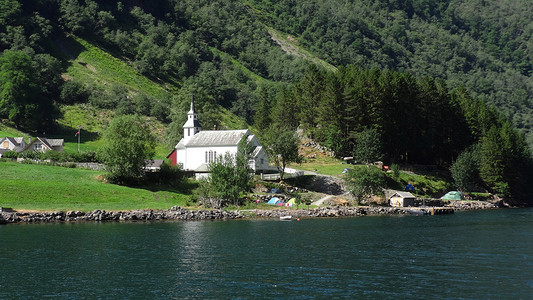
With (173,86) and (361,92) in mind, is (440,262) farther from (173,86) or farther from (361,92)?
(173,86)

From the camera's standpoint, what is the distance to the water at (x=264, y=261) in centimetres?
4050

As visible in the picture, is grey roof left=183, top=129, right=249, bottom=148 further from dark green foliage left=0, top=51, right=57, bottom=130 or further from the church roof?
dark green foliage left=0, top=51, right=57, bottom=130

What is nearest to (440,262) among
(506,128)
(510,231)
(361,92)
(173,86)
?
(510,231)

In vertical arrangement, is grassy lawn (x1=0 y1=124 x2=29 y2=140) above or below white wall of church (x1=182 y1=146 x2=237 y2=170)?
above

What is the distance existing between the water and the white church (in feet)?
99.0

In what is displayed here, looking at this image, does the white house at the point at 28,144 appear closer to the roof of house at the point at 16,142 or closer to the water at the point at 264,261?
the roof of house at the point at 16,142

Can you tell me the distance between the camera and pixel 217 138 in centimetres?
10919

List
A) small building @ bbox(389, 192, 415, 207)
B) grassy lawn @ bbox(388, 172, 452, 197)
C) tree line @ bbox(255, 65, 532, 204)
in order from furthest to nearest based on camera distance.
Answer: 1. tree line @ bbox(255, 65, 532, 204)
2. grassy lawn @ bbox(388, 172, 452, 197)
3. small building @ bbox(389, 192, 415, 207)

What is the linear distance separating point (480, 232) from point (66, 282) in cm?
4842

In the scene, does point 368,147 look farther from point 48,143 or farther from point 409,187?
point 48,143

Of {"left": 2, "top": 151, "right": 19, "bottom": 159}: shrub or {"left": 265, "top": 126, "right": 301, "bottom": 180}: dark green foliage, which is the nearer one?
{"left": 2, "top": 151, "right": 19, "bottom": 159}: shrub

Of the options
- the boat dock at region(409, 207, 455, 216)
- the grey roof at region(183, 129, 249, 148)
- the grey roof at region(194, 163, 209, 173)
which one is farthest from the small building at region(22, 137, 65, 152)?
the boat dock at region(409, 207, 455, 216)

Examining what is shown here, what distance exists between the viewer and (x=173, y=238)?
6294 centimetres

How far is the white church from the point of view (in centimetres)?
10588
